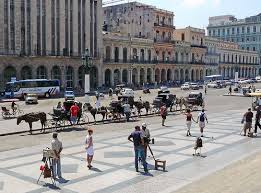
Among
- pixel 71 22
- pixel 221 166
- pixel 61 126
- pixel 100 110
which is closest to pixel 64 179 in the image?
pixel 221 166

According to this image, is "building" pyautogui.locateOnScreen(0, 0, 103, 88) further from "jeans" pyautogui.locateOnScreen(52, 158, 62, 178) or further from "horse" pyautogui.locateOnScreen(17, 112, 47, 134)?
"jeans" pyautogui.locateOnScreen(52, 158, 62, 178)

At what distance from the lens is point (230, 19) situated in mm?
154375

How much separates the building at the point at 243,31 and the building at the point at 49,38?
85.5 meters

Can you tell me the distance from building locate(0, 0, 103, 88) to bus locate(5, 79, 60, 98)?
21.4 ft

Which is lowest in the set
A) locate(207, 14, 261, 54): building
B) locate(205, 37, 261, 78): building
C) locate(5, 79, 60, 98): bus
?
locate(5, 79, 60, 98): bus

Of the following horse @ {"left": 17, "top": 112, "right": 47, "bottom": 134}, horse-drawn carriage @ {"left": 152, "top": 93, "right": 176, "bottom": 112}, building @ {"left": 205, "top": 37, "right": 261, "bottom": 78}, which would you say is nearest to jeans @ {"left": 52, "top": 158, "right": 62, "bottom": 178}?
horse @ {"left": 17, "top": 112, "right": 47, "bottom": 134}

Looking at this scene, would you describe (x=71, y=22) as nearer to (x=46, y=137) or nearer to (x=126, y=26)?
(x=126, y=26)

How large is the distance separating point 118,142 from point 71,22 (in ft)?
162

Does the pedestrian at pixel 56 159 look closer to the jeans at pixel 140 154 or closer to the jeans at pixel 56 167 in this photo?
the jeans at pixel 56 167

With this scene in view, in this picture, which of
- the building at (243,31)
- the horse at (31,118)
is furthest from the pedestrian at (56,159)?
the building at (243,31)

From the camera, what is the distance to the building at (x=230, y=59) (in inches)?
4461

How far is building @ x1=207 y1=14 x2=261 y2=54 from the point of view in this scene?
14188 centimetres

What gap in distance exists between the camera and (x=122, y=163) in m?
15.4

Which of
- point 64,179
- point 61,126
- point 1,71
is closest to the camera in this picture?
point 64,179
